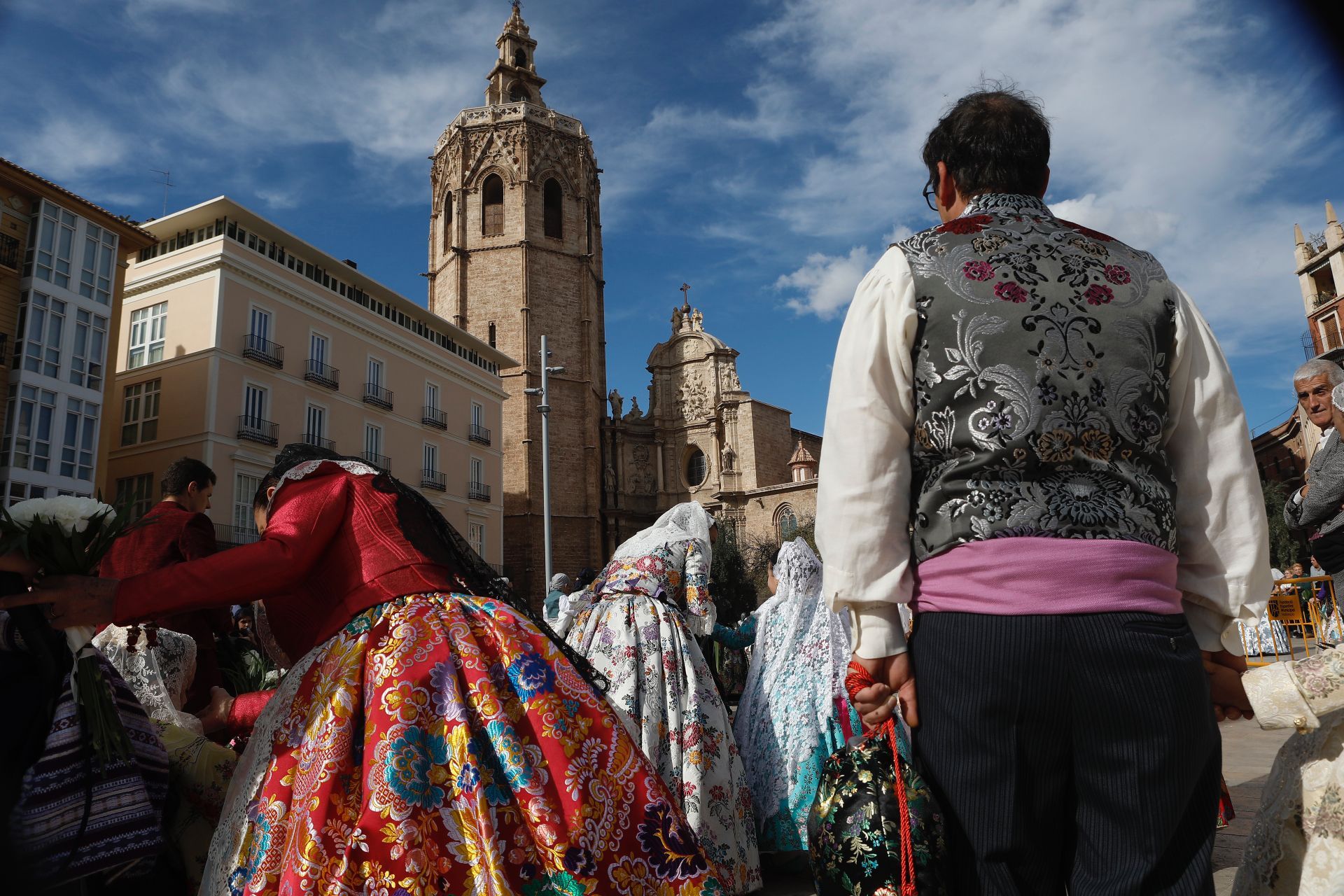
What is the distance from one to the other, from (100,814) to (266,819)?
0.59 m

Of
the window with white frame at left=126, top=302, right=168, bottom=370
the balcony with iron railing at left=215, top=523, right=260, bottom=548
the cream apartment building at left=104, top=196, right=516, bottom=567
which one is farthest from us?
the window with white frame at left=126, top=302, right=168, bottom=370

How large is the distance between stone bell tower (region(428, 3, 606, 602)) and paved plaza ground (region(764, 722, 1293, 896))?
35005 millimetres

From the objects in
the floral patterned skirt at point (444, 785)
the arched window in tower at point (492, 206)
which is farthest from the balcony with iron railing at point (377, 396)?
the floral patterned skirt at point (444, 785)

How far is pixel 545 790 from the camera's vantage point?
6.71ft

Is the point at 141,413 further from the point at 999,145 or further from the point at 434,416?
the point at 999,145

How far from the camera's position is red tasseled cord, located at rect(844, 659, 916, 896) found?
5.92 ft

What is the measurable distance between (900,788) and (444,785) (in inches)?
37.2

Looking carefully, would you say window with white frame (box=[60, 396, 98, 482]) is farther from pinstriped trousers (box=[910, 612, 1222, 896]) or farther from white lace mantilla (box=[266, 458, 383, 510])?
pinstriped trousers (box=[910, 612, 1222, 896])

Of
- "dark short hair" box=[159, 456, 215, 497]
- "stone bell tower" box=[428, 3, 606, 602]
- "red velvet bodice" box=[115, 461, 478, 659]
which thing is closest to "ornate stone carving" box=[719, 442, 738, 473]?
"stone bell tower" box=[428, 3, 606, 602]

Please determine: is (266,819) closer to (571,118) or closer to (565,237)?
(565,237)

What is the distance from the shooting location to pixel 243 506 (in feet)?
81.1

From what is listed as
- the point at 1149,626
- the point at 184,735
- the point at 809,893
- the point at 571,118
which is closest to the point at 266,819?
the point at 184,735

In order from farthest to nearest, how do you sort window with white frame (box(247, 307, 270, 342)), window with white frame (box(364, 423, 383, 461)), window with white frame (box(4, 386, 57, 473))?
window with white frame (box(364, 423, 383, 461)) → window with white frame (box(247, 307, 270, 342)) → window with white frame (box(4, 386, 57, 473))

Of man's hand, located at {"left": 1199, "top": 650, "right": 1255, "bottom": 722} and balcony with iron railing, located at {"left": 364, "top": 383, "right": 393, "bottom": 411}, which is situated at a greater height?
balcony with iron railing, located at {"left": 364, "top": 383, "right": 393, "bottom": 411}
